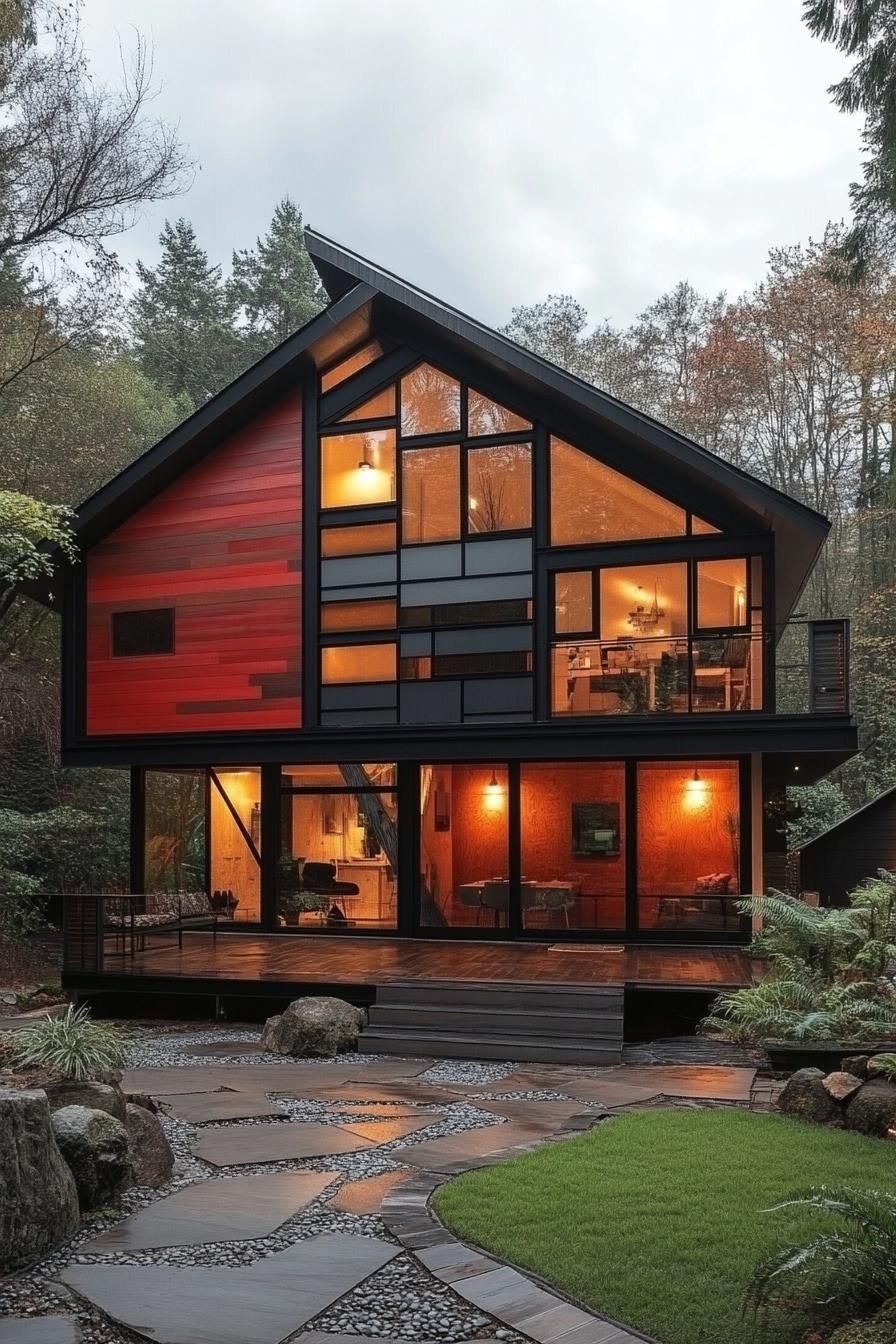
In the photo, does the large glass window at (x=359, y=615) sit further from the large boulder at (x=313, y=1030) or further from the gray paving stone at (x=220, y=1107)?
the gray paving stone at (x=220, y=1107)

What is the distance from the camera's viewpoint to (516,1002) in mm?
10375

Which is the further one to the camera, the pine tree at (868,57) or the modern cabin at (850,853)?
the modern cabin at (850,853)

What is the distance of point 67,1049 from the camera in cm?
664

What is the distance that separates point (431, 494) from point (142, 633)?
4.67m

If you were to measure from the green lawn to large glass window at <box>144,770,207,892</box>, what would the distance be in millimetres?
9928

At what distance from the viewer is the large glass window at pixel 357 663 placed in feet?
48.1

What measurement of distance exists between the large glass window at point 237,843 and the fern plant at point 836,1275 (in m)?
12.0

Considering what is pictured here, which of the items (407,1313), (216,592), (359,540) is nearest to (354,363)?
(359,540)

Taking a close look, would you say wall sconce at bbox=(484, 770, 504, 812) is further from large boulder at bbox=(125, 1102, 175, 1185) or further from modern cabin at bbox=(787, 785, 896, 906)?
large boulder at bbox=(125, 1102, 175, 1185)

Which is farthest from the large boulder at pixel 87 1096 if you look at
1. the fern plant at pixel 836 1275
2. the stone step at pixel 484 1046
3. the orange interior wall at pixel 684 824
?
the orange interior wall at pixel 684 824

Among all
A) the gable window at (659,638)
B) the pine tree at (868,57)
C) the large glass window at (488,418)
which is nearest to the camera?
the pine tree at (868,57)

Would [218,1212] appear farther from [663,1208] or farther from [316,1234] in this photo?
[663,1208]

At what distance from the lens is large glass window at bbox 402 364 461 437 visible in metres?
14.8

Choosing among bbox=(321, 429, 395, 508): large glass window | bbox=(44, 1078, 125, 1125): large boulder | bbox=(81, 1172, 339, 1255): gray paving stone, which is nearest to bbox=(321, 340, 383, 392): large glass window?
bbox=(321, 429, 395, 508): large glass window
